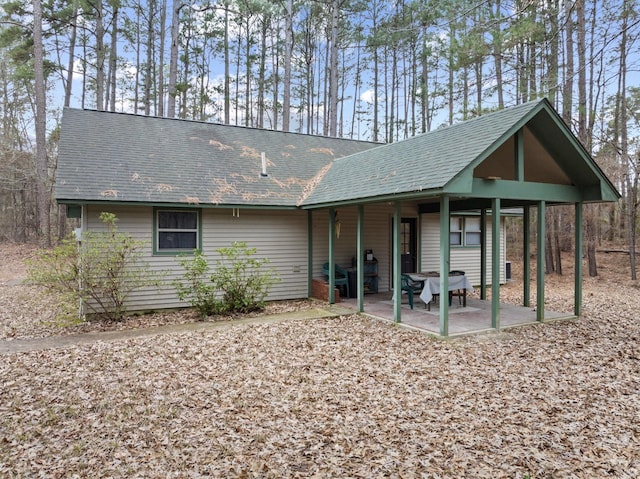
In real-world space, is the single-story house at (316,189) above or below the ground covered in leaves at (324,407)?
above

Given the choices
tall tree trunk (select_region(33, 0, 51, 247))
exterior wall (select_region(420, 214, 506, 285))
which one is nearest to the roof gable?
exterior wall (select_region(420, 214, 506, 285))

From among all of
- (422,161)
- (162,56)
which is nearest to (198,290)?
(422,161)

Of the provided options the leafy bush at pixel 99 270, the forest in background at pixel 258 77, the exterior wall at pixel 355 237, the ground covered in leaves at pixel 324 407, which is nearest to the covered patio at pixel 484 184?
the ground covered in leaves at pixel 324 407


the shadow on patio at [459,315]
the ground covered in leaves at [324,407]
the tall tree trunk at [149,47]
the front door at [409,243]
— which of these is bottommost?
the ground covered in leaves at [324,407]

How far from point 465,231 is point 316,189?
18.4 feet

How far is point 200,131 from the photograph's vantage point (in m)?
11.5

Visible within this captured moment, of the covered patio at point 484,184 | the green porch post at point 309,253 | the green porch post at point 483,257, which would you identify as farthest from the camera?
the green porch post at point 309,253

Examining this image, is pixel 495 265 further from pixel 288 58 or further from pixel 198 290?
pixel 288 58

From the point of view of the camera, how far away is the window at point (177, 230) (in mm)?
8625

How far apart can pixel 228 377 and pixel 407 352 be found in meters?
2.59

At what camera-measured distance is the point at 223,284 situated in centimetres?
826

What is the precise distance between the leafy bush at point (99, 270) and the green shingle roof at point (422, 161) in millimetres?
4060

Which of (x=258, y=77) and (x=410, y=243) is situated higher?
(x=258, y=77)

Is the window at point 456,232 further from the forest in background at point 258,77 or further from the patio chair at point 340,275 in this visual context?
the forest in background at point 258,77
